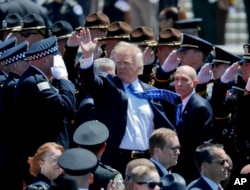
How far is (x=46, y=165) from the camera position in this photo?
1116cm

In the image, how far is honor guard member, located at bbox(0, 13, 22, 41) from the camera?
15531mm

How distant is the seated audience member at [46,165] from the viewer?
1102cm

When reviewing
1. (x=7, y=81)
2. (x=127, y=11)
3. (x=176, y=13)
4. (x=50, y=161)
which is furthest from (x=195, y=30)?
(x=50, y=161)

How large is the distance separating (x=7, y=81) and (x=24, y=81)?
0.54 meters

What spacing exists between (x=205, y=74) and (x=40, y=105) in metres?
2.17

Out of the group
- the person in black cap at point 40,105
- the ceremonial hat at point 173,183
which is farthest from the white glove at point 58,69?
the ceremonial hat at point 173,183

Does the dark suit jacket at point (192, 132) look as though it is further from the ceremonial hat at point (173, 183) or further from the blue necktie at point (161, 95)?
the ceremonial hat at point (173, 183)

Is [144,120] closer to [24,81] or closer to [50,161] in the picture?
[24,81]

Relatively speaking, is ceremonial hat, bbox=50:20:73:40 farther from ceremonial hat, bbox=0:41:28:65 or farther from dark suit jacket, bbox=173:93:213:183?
dark suit jacket, bbox=173:93:213:183

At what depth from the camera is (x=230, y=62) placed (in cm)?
1445

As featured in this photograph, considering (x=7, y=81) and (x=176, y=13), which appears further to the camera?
(x=176, y=13)

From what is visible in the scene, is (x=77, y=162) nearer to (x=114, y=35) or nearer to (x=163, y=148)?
(x=163, y=148)

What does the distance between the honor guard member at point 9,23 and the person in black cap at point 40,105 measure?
8.46ft

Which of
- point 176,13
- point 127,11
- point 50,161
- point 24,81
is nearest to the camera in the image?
point 50,161
